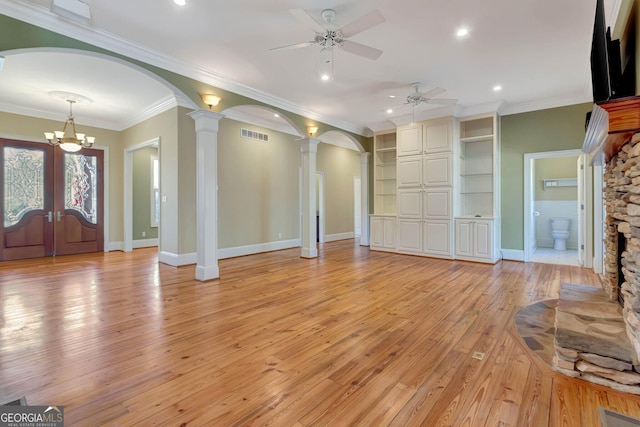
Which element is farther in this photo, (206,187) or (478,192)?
(478,192)

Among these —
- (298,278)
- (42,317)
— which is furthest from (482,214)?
(42,317)

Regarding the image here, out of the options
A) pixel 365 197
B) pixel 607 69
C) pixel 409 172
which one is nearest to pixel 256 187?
pixel 365 197

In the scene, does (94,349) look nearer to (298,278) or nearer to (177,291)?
(177,291)

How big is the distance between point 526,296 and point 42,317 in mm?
5496

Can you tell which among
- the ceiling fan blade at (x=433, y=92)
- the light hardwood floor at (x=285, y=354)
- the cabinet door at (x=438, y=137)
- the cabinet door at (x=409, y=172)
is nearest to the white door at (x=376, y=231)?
the cabinet door at (x=409, y=172)

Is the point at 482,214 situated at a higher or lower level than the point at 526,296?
higher

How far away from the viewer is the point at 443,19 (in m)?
3.17

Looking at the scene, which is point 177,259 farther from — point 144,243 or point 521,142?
point 521,142

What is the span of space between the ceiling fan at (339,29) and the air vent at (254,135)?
12.8 ft

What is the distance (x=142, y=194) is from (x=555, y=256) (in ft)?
33.3

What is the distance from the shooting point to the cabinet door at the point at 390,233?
7117 mm

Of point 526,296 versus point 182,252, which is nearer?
point 526,296

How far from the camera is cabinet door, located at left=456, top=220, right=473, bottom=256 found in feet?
19.6

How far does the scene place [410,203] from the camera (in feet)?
22.0
